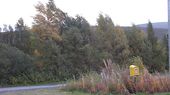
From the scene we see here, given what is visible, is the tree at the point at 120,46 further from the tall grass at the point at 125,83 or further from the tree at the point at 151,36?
the tall grass at the point at 125,83

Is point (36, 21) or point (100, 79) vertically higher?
point (36, 21)

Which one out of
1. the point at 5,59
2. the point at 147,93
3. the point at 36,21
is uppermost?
the point at 36,21

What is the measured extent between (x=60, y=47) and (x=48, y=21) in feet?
8.07

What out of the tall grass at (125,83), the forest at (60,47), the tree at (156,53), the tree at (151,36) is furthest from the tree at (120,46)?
the tall grass at (125,83)

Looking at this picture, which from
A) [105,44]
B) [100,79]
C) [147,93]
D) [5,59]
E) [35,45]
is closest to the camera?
[147,93]

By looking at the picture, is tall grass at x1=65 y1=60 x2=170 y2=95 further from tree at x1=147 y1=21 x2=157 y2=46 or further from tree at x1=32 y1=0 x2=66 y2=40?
tree at x1=147 y1=21 x2=157 y2=46

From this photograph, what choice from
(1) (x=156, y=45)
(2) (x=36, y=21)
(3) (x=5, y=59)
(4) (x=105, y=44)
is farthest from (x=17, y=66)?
(1) (x=156, y=45)

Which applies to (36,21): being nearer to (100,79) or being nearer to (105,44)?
(105,44)

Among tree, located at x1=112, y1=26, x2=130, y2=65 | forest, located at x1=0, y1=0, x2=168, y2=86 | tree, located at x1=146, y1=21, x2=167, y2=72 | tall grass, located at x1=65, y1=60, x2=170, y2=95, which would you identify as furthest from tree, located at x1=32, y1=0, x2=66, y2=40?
tall grass, located at x1=65, y1=60, x2=170, y2=95

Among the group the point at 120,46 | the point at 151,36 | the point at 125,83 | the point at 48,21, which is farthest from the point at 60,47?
the point at 125,83

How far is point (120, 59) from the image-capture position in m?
33.7

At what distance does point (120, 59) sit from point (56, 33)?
545 centimetres

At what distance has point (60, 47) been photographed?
31922 millimetres

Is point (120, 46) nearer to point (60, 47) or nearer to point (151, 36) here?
point (151, 36)
